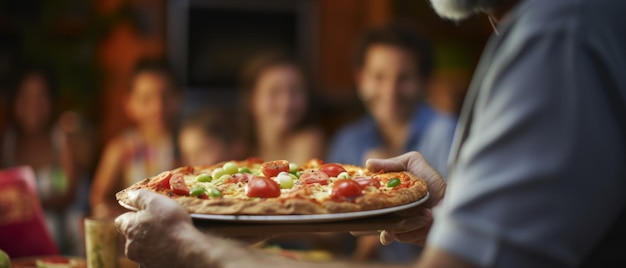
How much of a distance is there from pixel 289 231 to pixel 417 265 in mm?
299

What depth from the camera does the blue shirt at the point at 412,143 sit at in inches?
120

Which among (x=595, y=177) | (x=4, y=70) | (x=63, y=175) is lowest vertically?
(x=63, y=175)

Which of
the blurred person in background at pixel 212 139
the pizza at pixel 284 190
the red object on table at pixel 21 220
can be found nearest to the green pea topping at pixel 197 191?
the pizza at pixel 284 190

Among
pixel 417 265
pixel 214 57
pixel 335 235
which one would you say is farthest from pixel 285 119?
pixel 417 265

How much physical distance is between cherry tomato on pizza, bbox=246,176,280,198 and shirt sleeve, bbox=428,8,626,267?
412mm

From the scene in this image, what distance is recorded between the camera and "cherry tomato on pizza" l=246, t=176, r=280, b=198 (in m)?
1.32

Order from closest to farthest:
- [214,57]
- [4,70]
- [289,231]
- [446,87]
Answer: [289,231], [4,70], [214,57], [446,87]

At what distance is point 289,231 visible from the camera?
1.26m

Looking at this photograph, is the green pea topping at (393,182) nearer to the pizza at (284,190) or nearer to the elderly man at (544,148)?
the pizza at (284,190)

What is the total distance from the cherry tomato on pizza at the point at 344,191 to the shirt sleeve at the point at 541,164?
0.35 m

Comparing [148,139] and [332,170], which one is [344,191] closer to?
[332,170]

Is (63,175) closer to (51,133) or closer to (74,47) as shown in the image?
(51,133)

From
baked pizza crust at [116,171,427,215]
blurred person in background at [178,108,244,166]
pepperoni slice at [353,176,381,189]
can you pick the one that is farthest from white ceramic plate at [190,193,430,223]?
blurred person in background at [178,108,244,166]

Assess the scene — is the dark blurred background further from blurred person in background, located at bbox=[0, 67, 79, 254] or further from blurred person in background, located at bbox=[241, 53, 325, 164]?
blurred person in background, located at bbox=[241, 53, 325, 164]
